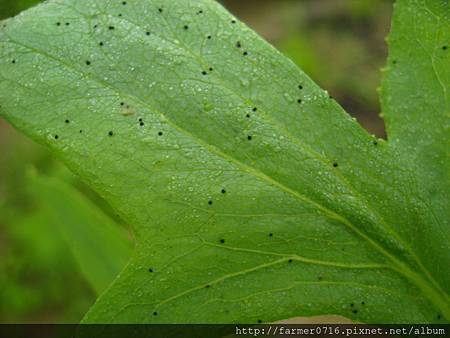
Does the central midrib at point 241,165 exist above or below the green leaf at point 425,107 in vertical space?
below

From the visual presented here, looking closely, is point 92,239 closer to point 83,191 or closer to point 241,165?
point 241,165

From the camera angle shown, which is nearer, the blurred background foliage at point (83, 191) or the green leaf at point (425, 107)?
the green leaf at point (425, 107)

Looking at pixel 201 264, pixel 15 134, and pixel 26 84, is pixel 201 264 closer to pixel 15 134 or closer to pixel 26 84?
pixel 26 84

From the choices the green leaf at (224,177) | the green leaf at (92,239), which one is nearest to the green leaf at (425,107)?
the green leaf at (224,177)

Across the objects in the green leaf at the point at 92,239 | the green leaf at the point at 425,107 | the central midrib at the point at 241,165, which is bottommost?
the green leaf at the point at 92,239

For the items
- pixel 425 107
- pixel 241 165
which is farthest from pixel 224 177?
pixel 425 107

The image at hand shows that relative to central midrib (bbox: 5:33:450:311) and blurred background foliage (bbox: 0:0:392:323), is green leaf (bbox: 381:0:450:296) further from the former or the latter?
blurred background foliage (bbox: 0:0:392:323)

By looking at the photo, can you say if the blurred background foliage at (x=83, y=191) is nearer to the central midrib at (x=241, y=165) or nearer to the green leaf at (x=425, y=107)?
the central midrib at (x=241, y=165)

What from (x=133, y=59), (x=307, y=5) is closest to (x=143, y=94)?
(x=133, y=59)
